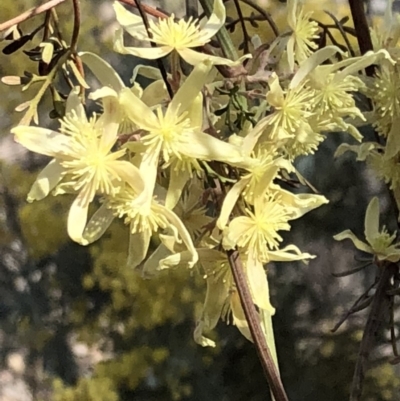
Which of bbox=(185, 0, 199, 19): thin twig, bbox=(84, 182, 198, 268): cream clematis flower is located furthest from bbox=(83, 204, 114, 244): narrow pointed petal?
bbox=(185, 0, 199, 19): thin twig

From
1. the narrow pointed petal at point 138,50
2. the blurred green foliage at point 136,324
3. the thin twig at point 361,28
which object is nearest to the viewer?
the narrow pointed petal at point 138,50

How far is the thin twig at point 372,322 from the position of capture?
1.14 ft

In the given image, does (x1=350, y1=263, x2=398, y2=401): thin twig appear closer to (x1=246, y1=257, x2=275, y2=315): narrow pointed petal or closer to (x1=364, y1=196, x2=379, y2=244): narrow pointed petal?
(x1=364, y1=196, x2=379, y2=244): narrow pointed petal

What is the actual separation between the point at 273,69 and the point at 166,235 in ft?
0.28

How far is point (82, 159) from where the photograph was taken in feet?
0.72

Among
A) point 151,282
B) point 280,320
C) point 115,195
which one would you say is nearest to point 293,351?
point 280,320

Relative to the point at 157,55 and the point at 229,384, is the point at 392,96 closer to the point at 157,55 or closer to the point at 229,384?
the point at 157,55

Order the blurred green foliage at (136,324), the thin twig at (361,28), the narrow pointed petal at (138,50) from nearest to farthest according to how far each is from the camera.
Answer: the narrow pointed petal at (138,50) → the thin twig at (361,28) → the blurred green foliage at (136,324)

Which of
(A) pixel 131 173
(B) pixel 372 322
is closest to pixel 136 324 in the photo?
(B) pixel 372 322

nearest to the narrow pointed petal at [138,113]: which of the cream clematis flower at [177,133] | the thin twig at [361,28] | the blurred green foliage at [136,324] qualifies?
the cream clematis flower at [177,133]

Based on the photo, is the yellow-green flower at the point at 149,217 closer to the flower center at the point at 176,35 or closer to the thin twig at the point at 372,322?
the flower center at the point at 176,35

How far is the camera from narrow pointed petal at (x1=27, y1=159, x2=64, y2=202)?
221mm

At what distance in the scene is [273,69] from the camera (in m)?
0.27

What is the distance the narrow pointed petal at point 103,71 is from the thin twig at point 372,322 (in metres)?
0.20
